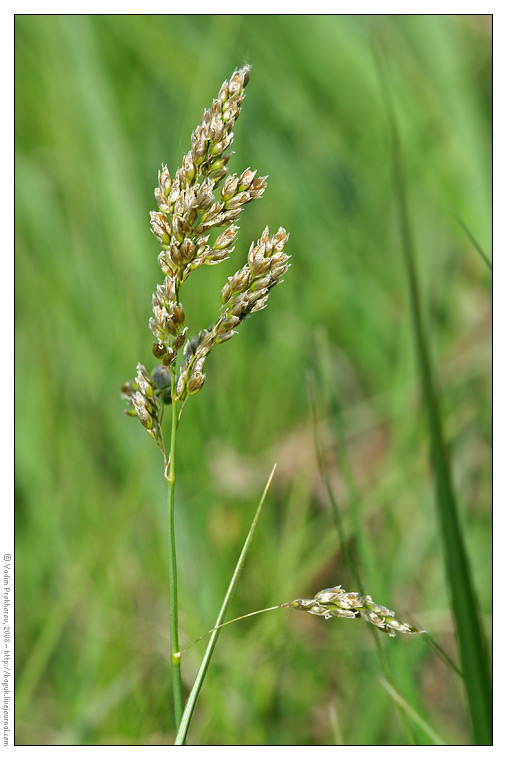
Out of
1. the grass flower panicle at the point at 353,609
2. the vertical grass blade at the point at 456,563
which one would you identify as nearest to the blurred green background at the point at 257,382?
the vertical grass blade at the point at 456,563

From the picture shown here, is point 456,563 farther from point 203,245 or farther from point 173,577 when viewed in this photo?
point 203,245

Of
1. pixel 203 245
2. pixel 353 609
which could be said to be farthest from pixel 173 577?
pixel 203 245

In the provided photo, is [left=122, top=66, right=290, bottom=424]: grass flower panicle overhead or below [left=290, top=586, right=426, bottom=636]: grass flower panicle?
overhead

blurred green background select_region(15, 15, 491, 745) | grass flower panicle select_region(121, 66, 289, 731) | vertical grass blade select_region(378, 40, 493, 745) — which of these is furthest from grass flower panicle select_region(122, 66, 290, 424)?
blurred green background select_region(15, 15, 491, 745)

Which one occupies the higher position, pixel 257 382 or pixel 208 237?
pixel 257 382

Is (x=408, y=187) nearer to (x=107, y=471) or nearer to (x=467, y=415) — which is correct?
(x=467, y=415)

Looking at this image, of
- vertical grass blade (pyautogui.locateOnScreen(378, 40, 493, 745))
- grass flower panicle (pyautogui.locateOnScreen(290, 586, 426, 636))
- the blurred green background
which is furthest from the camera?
the blurred green background

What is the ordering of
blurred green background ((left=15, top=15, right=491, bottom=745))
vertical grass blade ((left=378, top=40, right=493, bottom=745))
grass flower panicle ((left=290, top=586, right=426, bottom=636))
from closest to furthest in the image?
grass flower panicle ((left=290, top=586, right=426, bottom=636)) < vertical grass blade ((left=378, top=40, right=493, bottom=745)) < blurred green background ((left=15, top=15, right=491, bottom=745))

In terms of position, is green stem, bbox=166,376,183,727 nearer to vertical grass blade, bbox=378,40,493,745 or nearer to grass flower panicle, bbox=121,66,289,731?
grass flower panicle, bbox=121,66,289,731

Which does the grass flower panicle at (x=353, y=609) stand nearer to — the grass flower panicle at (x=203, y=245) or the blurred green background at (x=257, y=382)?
→ the grass flower panicle at (x=203, y=245)
